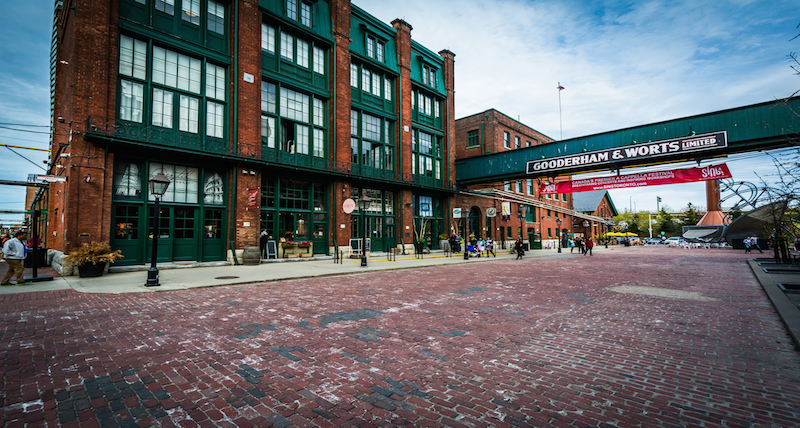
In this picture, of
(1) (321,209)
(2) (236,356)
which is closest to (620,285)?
(2) (236,356)

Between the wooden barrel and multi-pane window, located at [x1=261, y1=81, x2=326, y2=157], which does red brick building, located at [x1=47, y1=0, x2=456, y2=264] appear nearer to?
multi-pane window, located at [x1=261, y1=81, x2=326, y2=157]

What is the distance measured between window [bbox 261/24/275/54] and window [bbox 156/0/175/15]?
162 inches

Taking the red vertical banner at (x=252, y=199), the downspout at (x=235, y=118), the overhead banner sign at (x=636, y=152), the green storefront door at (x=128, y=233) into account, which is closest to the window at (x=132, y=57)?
the downspout at (x=235, y=118)

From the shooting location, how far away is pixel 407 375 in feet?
12.5

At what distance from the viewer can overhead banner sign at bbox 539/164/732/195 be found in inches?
728

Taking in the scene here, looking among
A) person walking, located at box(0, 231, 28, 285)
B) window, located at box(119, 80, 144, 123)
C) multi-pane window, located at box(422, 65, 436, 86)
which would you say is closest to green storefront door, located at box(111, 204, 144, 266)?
window, located at box(119, 80, 144, 123)

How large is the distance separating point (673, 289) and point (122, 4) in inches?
879

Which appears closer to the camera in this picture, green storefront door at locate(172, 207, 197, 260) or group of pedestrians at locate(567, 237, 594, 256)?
green storefront door at locate(172, 207, 197, 260)

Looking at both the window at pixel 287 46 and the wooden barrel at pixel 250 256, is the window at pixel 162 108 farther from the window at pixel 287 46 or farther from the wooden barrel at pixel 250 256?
the window at pixel 287 46

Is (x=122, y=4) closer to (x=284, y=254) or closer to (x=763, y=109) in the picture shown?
(x=284, y=254)

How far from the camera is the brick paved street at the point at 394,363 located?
9.85ft

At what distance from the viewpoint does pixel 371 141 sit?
23781 mm

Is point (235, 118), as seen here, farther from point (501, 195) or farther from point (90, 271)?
point (501, 195)

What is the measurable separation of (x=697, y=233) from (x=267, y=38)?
61.6 metres
